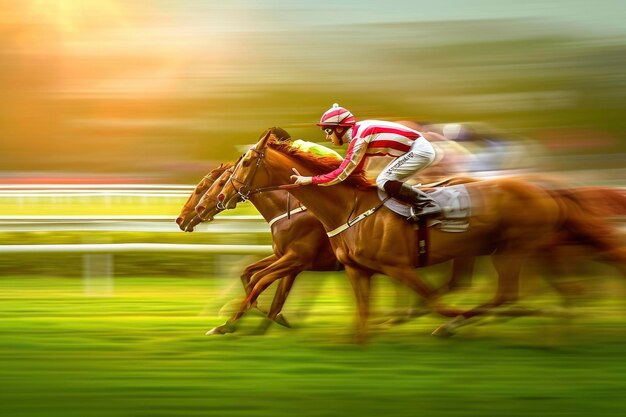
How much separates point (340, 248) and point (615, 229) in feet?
5.59

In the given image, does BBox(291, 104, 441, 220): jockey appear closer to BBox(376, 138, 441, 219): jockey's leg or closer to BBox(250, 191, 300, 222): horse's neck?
BBox(376, 138, 441, 219): jockey's leg

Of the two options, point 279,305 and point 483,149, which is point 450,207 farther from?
point 279,305

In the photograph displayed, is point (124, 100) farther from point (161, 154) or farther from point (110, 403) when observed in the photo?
point (110, 403)

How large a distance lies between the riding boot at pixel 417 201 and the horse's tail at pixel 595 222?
945 mm

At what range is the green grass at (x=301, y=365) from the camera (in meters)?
4.17

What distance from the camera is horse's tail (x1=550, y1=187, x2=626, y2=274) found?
3949 mm

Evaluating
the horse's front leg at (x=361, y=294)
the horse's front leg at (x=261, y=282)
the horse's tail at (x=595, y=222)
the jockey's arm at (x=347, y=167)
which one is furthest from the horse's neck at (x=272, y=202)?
the horse's tail at (x=595, y=222)

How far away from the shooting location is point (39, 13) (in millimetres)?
3365

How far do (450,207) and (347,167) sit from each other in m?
0.68

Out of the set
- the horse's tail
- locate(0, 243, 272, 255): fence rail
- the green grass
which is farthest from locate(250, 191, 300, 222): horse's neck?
the horse's tail

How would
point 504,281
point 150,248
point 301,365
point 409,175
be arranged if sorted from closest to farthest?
point 301,365
point 504,281
point 409,175
point 150,248

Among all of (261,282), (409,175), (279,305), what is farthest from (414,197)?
(279,305)

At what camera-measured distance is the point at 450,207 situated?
19.7 ft

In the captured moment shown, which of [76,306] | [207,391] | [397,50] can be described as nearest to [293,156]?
[207,391]
